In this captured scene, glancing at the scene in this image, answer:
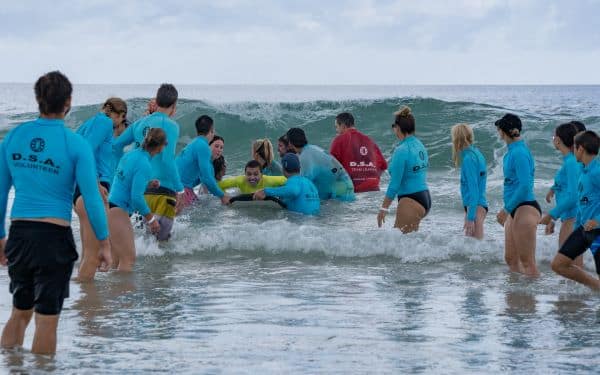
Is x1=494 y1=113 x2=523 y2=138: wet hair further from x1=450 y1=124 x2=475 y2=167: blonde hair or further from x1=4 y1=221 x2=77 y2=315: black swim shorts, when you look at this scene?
x1=4 y1=221 x2=77 y2=315: black swim shorts

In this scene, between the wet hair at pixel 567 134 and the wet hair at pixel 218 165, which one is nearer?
the wet hair at pixel 567 134

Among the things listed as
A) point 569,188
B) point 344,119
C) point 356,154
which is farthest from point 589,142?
point 356,154

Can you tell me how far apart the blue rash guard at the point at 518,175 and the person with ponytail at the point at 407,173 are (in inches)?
48.8

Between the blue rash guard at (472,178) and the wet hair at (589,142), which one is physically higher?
the wet hair at (589,142)

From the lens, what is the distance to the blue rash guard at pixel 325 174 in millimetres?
11367

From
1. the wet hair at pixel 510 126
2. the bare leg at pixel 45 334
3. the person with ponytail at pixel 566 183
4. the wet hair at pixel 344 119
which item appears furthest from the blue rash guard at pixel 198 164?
the bare leg at pixel 45 334

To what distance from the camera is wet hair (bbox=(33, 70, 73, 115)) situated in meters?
4.44

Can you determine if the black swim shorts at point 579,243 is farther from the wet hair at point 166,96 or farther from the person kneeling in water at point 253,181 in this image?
the person kneeling in water at point 253,181

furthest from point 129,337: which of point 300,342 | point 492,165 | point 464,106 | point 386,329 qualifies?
point 464,106

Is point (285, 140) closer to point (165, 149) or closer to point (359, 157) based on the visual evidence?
point (359, 157)

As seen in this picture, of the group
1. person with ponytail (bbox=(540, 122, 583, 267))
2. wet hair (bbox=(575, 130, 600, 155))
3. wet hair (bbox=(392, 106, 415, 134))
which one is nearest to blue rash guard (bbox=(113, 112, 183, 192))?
wet hair (bbox=(392, 106, 415, 134))

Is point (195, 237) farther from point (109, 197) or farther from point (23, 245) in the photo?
point (23, 245)

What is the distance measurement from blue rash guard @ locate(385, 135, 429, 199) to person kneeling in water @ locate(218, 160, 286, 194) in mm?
2903

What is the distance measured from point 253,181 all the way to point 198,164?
121 centimetres
